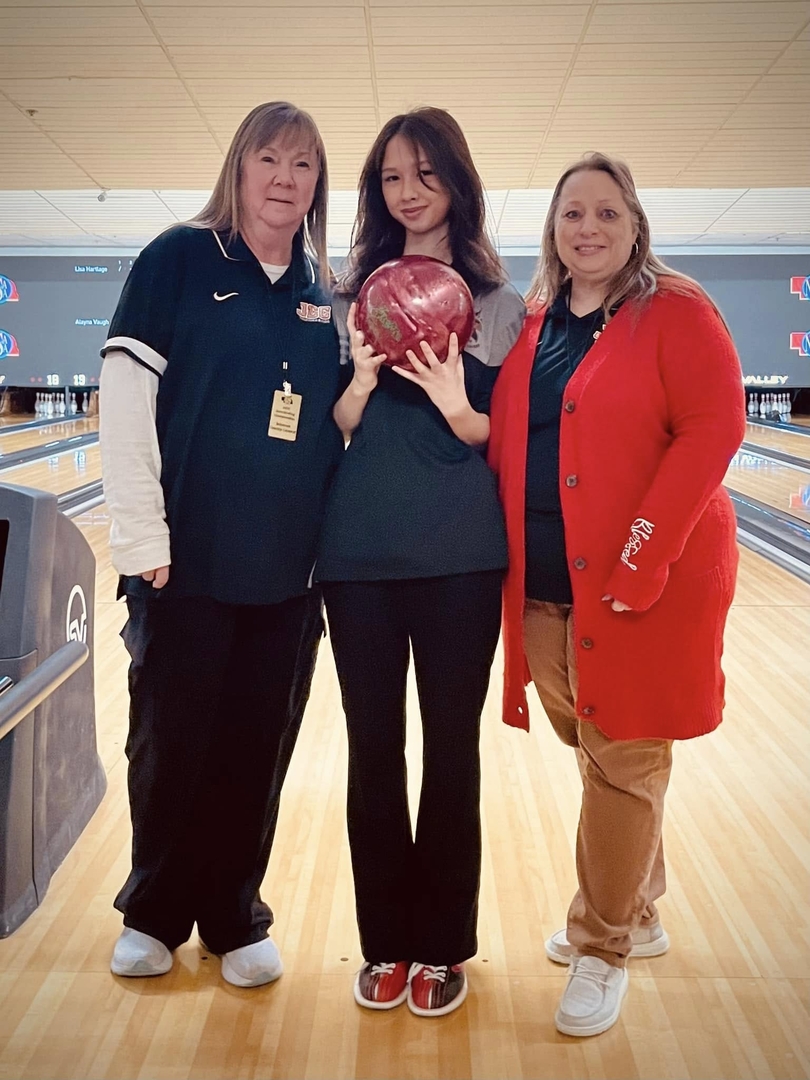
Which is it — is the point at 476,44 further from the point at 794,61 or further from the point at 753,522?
the point at 753,522

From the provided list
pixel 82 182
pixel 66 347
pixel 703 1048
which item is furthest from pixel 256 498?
pixel 66 347

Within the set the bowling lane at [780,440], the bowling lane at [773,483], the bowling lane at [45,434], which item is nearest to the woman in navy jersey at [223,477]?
the bowling lane at [773,483]

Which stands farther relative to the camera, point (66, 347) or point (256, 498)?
point (66, 347)

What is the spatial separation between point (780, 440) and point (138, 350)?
987 centimetres

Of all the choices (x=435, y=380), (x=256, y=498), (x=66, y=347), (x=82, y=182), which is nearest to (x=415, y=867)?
(x=256, y=498)

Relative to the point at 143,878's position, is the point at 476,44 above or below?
above

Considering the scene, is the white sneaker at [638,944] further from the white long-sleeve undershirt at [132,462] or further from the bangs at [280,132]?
the bangs at [280,132]

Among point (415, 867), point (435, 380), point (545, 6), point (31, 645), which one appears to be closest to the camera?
point (435, 380)

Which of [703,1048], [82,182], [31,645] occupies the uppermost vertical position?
[82,182]

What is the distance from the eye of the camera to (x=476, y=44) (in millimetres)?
3553

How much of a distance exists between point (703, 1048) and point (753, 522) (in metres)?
4.75

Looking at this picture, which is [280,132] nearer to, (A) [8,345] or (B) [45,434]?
(B) [45,434]

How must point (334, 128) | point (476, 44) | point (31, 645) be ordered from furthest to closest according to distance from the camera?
point (334, 128), point (476, 44), point (31, 645)

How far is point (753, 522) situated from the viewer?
5.85 m
